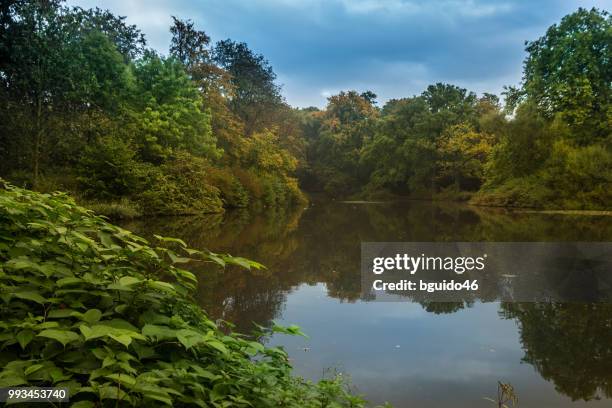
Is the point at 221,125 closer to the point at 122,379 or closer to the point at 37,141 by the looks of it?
the point at 37,141

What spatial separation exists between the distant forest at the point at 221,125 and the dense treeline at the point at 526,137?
113mm

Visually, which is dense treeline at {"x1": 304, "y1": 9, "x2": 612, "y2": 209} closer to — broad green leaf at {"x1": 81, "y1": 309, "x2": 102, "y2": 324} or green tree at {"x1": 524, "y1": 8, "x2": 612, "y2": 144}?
green tree at {"x1": 524, "y1": 8, "x2": 612, "y2": 144}

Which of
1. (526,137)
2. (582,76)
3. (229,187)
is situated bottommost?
(229,187)

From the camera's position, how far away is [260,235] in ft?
44.7

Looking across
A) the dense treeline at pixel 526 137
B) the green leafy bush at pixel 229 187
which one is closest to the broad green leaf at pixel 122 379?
the green leafy bush at pixel 229 187

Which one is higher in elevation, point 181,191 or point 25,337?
point 181,191

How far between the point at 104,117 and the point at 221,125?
9.51 m

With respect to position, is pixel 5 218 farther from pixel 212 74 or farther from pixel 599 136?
pixel 599 136

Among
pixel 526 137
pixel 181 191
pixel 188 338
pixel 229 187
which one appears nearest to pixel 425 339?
pixel 188 338

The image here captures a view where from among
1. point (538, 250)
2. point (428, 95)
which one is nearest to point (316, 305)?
point (538, 250)

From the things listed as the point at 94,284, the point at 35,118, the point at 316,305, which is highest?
the point at 35,118

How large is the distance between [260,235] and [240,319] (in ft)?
28.2

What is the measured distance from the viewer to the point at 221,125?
30641mm

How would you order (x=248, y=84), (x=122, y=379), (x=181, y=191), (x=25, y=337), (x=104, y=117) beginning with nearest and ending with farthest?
(x=122, y=379)
(x=25, y=337)
(x=181, y=191)
(x=104, y=117)
(x=248, y=84)
